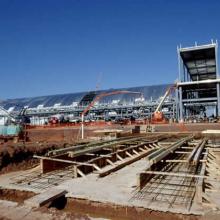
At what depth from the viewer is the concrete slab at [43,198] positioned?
6200 millimetres

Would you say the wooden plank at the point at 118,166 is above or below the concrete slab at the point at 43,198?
above

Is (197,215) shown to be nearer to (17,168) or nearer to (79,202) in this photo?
(79,202)

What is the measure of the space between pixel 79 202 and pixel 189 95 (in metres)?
37.5

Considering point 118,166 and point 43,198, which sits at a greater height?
point 118,166

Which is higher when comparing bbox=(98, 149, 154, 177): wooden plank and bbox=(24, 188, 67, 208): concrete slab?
bbox=(98, 149, 154, 177): wooden plank

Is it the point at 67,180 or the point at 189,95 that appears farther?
the point at 189,95

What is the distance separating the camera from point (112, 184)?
8328 millimetres

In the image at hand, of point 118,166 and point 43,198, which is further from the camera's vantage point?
point 118,166

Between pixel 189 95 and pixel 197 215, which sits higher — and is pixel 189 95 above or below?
above

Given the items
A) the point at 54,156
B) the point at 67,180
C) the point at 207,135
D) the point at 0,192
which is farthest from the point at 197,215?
A: the point at 207,135

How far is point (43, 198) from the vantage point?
6.51 metres

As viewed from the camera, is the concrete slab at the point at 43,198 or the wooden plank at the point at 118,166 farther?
the wooden plank at the point at 118,166

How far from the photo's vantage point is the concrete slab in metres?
6.20

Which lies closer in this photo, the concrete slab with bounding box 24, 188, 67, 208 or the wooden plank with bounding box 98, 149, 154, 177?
the concrete slab with bounding box 24, 188, 67, 208
